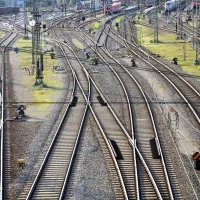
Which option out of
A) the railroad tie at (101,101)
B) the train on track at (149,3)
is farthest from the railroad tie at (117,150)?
the train on track at (149,3)

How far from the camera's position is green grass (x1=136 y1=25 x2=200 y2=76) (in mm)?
38247

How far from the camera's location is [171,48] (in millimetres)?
49531

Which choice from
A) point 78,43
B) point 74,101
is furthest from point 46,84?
point 78,43

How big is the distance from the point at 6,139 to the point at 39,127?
2.10 m

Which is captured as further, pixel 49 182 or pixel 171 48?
pixel 171 48

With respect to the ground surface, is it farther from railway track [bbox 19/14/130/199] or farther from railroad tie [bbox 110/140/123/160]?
railroad tie [bbox 110/140/123/160]

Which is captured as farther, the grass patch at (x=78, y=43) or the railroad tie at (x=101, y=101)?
the grass patch at (x=78, y=43)

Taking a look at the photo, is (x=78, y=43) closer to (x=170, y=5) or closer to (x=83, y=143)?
(x=83, y=143)

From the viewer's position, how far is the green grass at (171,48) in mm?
38247

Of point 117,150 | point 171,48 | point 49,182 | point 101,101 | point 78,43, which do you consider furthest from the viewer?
point 78,43

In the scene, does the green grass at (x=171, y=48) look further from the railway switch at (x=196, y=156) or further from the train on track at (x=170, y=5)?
the train on track at (x=170, y=5)

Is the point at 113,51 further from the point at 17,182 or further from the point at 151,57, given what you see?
the point at 17,182

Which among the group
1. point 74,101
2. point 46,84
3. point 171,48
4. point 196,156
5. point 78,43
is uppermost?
point 78,43

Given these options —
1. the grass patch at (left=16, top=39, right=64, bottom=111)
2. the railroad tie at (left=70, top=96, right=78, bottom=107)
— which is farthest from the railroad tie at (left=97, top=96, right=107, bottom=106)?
the grass patch at (left=16, top=39, right=64, bottom=111)
